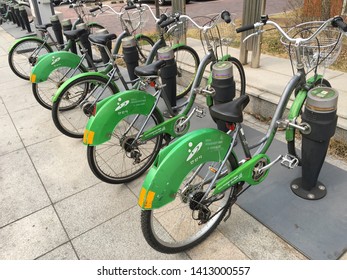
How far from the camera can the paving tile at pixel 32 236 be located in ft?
7.93

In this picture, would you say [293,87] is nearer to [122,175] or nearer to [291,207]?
[291,207]

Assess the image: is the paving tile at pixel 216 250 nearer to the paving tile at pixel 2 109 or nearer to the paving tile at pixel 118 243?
the paving tile at pixel 118 243

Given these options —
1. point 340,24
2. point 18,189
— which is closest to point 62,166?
point 18,189

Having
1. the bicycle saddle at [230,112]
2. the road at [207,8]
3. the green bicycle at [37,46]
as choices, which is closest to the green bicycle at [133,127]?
the bicycle saddle at [230,112]

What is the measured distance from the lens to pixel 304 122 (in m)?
2.37

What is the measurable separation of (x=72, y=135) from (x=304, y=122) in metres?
2.84

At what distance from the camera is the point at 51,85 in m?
5.45

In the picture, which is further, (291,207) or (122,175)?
(122,175)

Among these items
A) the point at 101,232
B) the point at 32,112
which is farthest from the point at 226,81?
the point at 32,112

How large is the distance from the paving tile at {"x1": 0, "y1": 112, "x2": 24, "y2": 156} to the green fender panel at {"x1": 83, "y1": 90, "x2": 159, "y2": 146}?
172 centimetres

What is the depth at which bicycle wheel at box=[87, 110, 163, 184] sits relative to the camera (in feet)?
9.66

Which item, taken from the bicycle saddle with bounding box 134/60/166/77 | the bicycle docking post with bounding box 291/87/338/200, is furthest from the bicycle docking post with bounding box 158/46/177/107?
the bicycle docking post with bounding box 291/87/338/200

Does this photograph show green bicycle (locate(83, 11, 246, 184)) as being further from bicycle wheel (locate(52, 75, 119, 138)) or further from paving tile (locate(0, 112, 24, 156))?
paving tile (locate(0, 112, 24, 156))

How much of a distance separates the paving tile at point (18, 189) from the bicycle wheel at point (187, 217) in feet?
4.11
